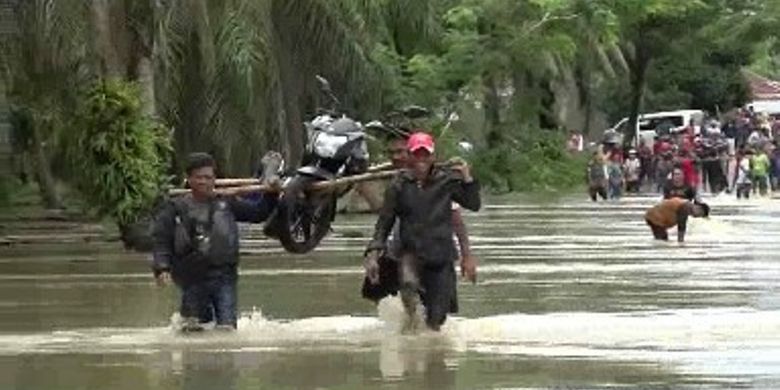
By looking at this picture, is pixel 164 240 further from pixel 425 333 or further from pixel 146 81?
pixel 146 81

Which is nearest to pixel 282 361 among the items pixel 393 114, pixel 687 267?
pixel 393 114

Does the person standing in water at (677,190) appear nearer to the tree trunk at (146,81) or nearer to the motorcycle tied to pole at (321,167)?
the tree trunk at (146,81)

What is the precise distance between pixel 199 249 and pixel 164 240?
0.24 meters

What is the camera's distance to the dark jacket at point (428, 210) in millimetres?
14820

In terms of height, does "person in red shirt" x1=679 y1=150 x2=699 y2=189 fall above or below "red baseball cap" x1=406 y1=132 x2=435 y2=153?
below

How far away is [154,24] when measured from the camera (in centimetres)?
2986

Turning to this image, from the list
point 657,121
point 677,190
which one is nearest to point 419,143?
point 677,190

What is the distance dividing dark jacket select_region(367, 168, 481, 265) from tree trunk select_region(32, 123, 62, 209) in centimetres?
2802

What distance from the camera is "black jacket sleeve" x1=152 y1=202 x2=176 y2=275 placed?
14.9 meters

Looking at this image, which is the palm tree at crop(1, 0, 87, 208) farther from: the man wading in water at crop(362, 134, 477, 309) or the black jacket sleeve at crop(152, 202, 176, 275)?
the man wading in water at crop(362, 134, 477, 309)

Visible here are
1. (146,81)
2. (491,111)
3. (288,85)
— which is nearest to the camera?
(146,81)

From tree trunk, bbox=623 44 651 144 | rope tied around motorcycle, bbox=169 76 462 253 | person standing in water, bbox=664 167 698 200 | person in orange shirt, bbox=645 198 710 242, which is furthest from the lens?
tree trunk, bbox=623 44 651 144

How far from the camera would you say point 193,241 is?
49.1 feet

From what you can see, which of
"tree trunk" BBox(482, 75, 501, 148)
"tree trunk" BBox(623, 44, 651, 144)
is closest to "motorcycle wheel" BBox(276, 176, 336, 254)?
"tree trunk" BBox(482, 75, 501, 148)
